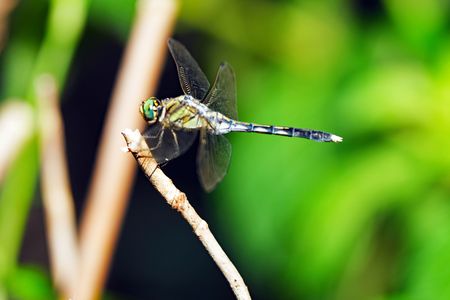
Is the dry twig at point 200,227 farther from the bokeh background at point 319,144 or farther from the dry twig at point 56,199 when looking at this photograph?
the bokeh background at point 319,144

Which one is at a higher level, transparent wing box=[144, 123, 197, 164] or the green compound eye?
the green compound eye

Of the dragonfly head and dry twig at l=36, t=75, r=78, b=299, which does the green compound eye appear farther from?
dry twig at l=36, t=75, r=78, b=299

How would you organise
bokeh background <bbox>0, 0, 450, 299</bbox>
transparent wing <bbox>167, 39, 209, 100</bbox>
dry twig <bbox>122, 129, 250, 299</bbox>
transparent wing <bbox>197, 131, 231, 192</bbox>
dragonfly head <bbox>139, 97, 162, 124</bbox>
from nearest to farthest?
dry twig <bbox>122, 129, 250, 299</bbox> < dragonfly head <bbox>139, 97, 162, 124</bbox> < transparent wing <bbox>197, 131, 231, 192</bbox> < transparent wing <bbox>167, 39, 209, 100</bbox> < bokeh background <bbox>0, 0, 450, 299</bbox>

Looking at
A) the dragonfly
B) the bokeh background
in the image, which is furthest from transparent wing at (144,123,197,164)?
the bokeh background

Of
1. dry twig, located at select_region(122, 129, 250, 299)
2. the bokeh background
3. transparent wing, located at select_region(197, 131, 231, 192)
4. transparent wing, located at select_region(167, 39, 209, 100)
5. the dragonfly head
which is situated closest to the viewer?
dry twig, located at select_region(122, 129, 250, 299)

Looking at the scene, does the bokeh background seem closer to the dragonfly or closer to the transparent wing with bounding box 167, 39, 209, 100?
the dragonfly

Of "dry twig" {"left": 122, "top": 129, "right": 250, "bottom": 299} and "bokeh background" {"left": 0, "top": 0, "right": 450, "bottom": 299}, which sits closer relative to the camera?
"dry twig" {"left": 122, "top": 129, "right": 250, "bottom": 299}

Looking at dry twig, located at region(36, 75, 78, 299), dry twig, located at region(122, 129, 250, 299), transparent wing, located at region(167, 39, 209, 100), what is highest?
transparent wing, located at region(167, 39, 209, 100)

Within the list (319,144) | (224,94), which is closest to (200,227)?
(224,94)
